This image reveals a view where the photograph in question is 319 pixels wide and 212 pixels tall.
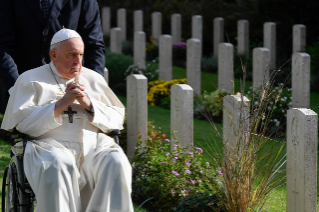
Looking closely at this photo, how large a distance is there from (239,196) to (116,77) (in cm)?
713

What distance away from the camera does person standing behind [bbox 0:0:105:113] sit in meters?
4.54

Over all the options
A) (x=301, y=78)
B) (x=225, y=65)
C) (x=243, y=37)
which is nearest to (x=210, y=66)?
(x=243, y=37)

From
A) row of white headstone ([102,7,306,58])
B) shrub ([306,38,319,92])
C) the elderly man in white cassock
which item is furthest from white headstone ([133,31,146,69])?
the elderly man in white cassock

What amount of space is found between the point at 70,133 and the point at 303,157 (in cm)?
159

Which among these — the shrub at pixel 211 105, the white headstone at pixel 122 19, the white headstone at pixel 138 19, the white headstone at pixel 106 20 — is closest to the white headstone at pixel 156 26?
the white headstone at pixel 138 19

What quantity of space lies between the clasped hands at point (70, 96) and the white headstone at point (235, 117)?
107cm

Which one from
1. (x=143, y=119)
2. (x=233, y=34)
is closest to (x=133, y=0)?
(x=233, y=34)

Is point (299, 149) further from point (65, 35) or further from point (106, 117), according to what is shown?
point (65, 35)

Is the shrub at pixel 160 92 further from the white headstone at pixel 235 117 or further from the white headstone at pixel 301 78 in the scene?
the white headstone at pixel 235 117

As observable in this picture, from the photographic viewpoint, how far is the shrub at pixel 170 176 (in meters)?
4.70

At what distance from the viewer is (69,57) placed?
408 cm

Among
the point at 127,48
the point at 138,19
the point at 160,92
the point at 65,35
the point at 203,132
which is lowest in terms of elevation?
the point at 203,132

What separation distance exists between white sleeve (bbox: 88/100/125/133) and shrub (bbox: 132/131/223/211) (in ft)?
2.79

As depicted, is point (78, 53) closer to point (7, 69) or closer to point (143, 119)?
point (7, 69)
